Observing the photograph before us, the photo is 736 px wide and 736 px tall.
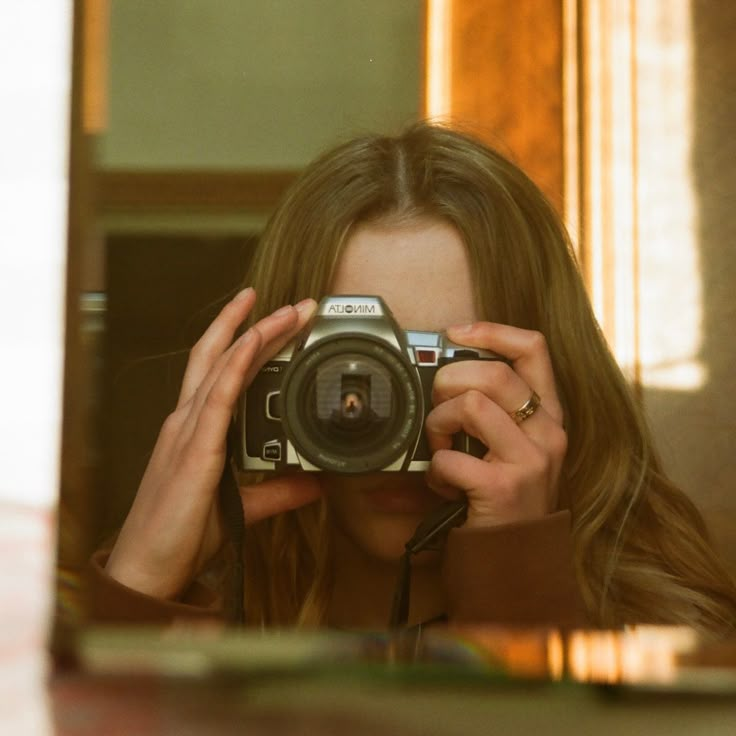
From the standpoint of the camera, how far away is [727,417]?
52 cm

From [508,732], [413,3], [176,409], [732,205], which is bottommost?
[508,732]

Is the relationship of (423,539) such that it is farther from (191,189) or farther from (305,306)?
(191,189)

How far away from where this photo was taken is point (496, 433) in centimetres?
48

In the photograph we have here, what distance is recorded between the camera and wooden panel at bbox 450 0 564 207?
0.53 m

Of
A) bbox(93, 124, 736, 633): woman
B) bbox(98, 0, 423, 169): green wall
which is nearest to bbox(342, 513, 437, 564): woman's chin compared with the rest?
bbox(93, 124, 736, 633): woman

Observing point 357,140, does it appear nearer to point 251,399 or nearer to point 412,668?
point 251,399

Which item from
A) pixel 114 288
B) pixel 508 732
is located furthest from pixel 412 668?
pixel 114 288

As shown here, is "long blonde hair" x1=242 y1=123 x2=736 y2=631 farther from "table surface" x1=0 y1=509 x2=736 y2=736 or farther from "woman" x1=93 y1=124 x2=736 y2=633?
"table surface" x1=0 y1=509 x2=736 y2=736

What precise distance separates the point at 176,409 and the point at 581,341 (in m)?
0.22

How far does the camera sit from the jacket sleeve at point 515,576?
1.48 ft

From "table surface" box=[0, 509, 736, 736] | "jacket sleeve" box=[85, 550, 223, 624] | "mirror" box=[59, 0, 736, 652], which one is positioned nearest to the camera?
"table surface" box=[0, 509, 736, 736]

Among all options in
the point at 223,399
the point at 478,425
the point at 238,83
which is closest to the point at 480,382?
the point at 478,425

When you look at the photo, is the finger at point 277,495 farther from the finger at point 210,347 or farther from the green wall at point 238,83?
the green wall at point 238,83

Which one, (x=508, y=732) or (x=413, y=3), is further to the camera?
(x=413, y=3)
